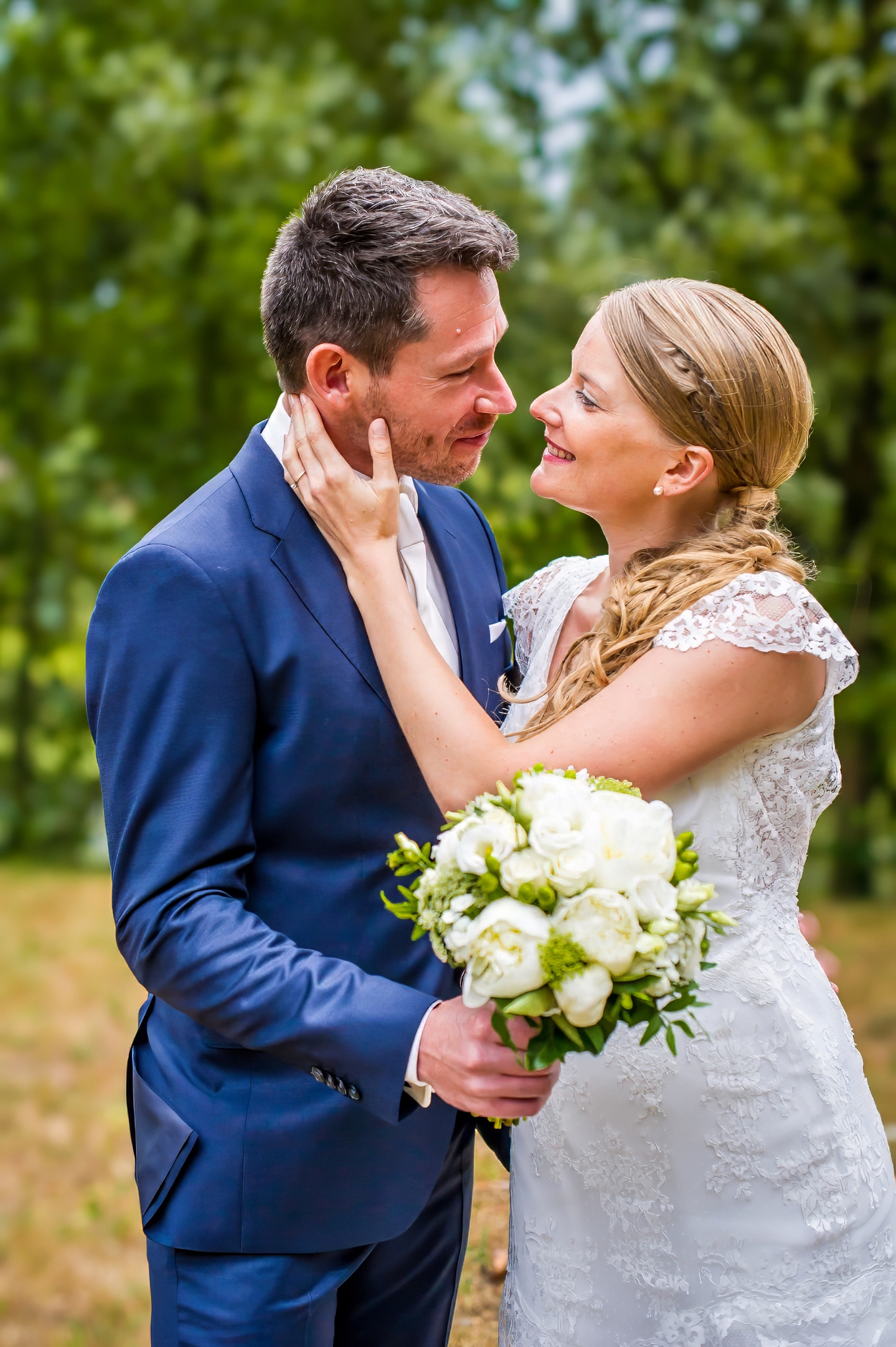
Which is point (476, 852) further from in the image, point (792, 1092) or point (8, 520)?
point (8, 520)

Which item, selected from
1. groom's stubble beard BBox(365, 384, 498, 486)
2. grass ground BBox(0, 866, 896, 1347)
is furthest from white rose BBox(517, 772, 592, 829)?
grass ground BBox(0, 866, 896, 1347)

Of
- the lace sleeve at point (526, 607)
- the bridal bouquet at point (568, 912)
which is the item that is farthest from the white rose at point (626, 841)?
the lace sleeve at point (526, 607)

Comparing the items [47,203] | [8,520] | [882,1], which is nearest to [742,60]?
[882,1]

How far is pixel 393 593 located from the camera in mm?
2215

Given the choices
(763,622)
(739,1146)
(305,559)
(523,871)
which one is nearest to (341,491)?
(305,559)

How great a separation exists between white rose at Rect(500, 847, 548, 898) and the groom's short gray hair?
42.0 inches

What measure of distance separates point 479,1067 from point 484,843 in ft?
1.18

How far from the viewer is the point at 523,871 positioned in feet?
5.50

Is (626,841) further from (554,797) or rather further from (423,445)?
(423,445)

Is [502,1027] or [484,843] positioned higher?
[484,843]

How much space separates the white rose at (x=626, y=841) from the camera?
5.50 feet

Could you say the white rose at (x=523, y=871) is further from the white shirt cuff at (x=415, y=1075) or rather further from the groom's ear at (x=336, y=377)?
the groom's ear at (x=336, y=377)

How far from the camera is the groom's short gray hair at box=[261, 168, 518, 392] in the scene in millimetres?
2285

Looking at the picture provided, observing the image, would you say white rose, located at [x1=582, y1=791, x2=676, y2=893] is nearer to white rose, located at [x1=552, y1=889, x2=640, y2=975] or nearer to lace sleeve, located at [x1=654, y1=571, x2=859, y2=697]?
white rose, located at [x1=552, y1=889, x2=640, y2=975]
